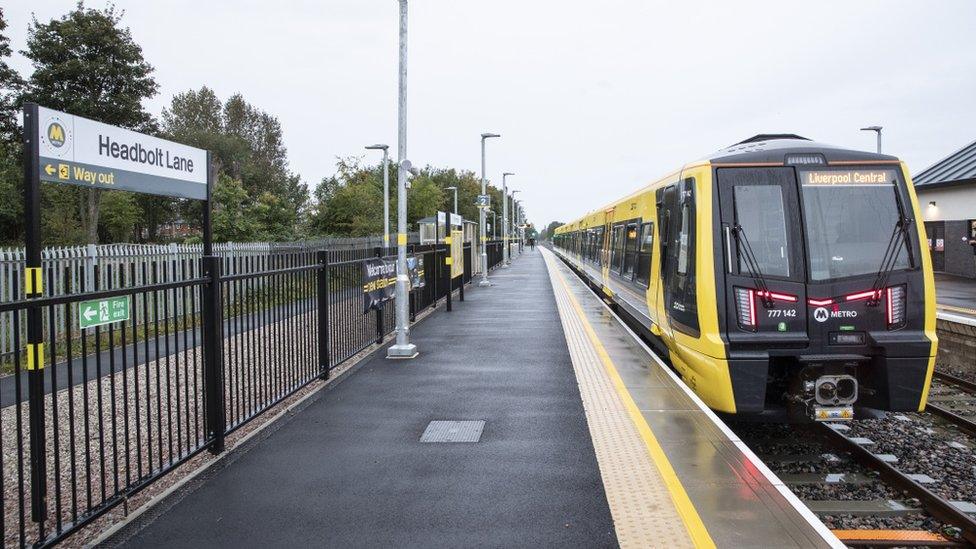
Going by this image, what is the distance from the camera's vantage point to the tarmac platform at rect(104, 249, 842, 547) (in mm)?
3975

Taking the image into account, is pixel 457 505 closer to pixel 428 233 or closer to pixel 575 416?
pixel 575 416

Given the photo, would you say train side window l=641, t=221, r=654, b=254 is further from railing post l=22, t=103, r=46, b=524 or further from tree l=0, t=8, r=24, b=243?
tree l=0, t=8, r=24, b=243

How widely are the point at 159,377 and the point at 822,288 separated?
590 centimetres

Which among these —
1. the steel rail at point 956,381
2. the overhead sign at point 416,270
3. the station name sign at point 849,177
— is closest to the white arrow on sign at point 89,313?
the station name sign at point 849,177

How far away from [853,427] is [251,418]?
267 inches

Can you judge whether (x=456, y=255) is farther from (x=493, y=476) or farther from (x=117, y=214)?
(x=117, y=214)

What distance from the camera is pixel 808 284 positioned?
640 centimetres

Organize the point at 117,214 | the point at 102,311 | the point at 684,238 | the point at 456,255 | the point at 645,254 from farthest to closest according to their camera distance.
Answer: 1. the point at 117,214
2. the point at 456,255
3. the point at 645,254
4. the point at 684,238
5. the point at 102,311

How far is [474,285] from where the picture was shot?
86.2 ft

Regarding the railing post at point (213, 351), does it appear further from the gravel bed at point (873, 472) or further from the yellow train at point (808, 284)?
the gravel bed at point (873, 472)

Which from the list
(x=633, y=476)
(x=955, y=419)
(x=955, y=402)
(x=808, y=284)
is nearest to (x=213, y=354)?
(x=633, y=476)

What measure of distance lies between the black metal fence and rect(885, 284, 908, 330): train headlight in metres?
5.87

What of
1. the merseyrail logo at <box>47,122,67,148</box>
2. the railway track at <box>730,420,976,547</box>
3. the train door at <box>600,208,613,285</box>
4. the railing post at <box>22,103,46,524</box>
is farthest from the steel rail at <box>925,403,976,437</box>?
the train door at <box>600,208,613,285</box>

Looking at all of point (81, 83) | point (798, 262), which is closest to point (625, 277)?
point (798, 262)
